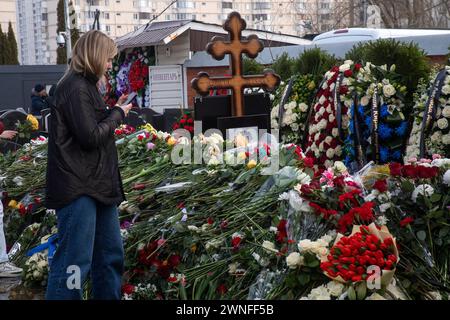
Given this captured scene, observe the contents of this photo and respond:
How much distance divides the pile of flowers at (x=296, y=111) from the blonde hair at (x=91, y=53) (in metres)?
4.37

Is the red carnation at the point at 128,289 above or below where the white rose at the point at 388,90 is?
below

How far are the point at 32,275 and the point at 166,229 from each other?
1.22m

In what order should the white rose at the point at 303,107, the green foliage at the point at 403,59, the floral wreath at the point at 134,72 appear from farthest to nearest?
the floral wreath at the point at 134,72 < the white rose at the point at 303,107 < the green foliage at the point at 403,59

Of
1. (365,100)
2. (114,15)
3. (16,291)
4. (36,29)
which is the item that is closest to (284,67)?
(365,100)

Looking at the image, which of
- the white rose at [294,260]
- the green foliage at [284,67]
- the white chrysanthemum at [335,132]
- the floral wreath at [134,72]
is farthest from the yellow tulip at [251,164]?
the floral wreath at [134,72]

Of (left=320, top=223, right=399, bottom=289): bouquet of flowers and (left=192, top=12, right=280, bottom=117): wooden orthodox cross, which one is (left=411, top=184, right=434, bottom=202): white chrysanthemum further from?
(left=192, top=12, right=280, bottom=117): wooden orthodox cross

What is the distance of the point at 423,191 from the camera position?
4.59 meters

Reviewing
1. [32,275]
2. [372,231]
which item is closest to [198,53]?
[32,275]

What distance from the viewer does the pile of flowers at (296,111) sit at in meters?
9.12

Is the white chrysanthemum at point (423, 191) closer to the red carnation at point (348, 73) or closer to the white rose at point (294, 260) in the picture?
the white rose at point (294, 260)

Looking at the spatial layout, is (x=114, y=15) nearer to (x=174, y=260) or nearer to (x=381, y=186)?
(x=174, y=260)

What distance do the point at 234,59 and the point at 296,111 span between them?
3.55ft

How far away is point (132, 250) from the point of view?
5.76 m
